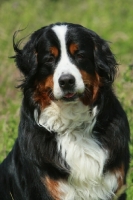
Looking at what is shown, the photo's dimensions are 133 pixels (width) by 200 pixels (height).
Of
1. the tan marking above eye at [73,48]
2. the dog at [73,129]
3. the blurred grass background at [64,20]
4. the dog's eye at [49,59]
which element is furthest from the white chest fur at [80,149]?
the blurred grass background at [64,20]

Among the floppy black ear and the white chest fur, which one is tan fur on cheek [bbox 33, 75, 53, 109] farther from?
the floppy black ear

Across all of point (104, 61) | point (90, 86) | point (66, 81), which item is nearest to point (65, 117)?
point (90, 86)

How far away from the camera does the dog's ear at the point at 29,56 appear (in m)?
6.04

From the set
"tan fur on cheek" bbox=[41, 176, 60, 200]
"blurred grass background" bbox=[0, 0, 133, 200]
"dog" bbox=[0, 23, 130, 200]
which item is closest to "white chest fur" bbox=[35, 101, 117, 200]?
"dog" bbox=[0, 23, 130, 200]

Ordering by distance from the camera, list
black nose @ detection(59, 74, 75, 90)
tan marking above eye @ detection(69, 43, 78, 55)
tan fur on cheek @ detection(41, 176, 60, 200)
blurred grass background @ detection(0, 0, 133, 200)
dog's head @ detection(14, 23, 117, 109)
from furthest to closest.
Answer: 1. blurred grass background @ detection(0, 0, 133, 200)
2. tan fur on cheek @ detection(41, 176, 60, 200)
3. tan marking above eye @ detection(69, 43, 78, 55)
4. dog's head @ detection(14, 23, 117, 109)
5. black nose @ detection(59, 74, 75, 90)

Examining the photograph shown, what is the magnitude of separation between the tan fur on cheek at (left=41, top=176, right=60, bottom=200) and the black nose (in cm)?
96

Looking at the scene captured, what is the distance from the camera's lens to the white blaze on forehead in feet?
18.4

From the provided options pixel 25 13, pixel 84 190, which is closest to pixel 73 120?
pixel 84 190

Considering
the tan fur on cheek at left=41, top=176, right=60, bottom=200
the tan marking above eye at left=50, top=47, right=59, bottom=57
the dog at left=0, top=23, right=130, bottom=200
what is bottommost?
the tan fur on cheek at left=41, top=176, right=60, bottom=200

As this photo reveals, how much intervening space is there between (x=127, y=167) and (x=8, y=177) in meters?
1.30

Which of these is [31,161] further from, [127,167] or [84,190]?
[127,167]

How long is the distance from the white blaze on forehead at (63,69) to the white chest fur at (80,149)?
0.32 meters

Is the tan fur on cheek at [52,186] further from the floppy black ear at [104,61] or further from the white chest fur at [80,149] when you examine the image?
the floppy black ear at [104,61]

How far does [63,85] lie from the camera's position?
5613 millimetres
